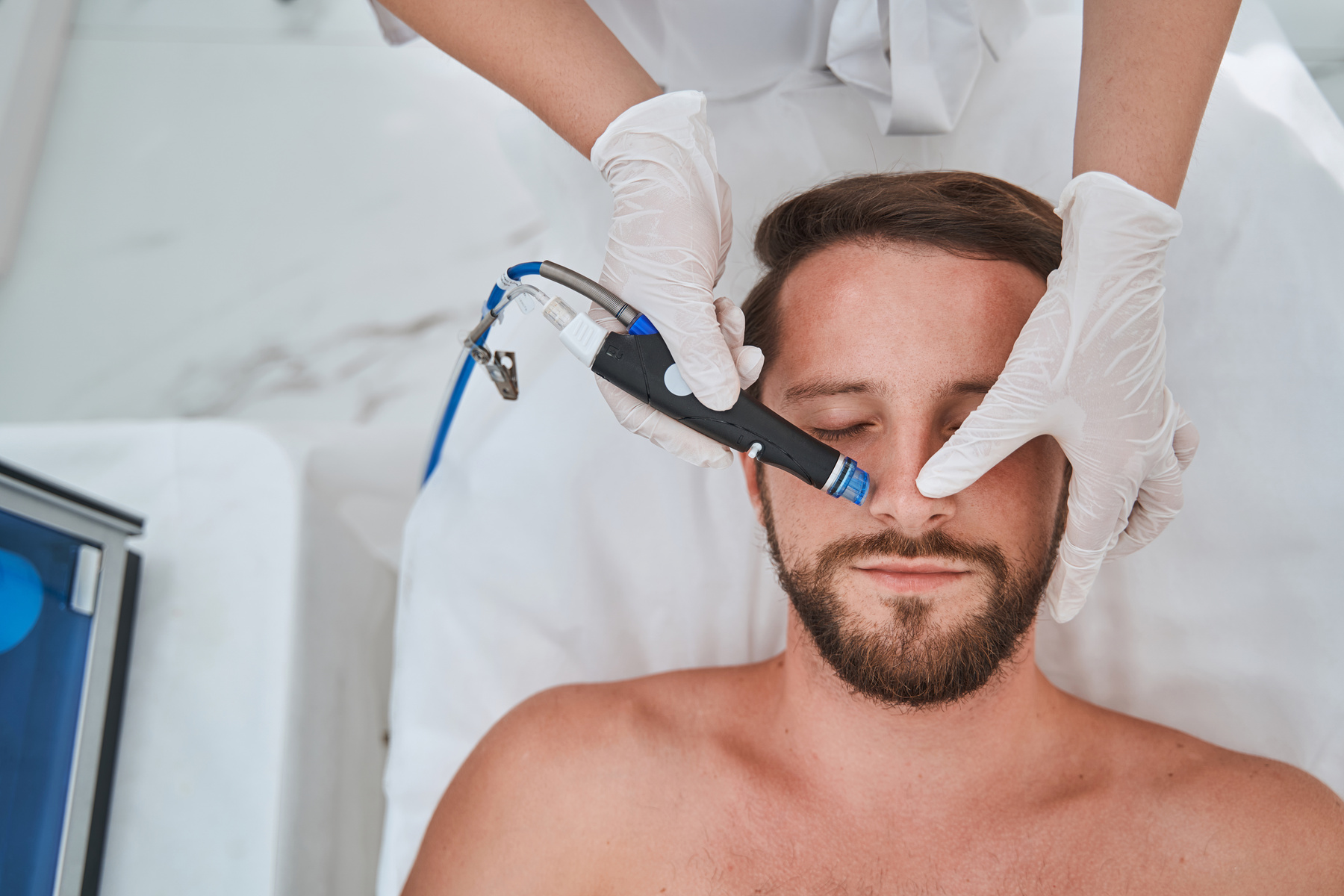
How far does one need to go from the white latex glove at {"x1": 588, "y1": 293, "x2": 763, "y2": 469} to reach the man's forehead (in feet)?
0.33

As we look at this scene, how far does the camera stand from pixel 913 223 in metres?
1.27

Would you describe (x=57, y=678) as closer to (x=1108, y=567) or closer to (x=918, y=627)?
(x=918, y=627)

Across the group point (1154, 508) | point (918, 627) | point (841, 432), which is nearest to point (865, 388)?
point (841, 432)

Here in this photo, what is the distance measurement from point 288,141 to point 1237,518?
2405 mm

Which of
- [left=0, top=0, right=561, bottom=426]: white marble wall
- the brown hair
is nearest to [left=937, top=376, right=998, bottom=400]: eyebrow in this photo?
the brown hair

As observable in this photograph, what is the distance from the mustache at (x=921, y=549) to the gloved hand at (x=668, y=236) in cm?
20

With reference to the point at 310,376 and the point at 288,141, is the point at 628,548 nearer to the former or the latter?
the point at 310,376

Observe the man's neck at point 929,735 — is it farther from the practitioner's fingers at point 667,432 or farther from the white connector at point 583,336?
the white connector at point 583,336

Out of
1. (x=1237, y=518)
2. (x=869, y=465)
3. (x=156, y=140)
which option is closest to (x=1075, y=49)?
(x=1237, y=518)

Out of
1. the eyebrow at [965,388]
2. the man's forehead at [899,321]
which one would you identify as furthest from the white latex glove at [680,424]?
the eyebrow at [965,388]

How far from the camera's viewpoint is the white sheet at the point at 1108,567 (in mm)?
1521

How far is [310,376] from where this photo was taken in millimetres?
2256

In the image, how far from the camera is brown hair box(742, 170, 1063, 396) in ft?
4.17

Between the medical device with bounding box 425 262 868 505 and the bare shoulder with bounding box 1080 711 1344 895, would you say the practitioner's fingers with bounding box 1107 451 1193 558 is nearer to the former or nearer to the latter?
the bare shoulder with bounding box 1080 711 1344 895
